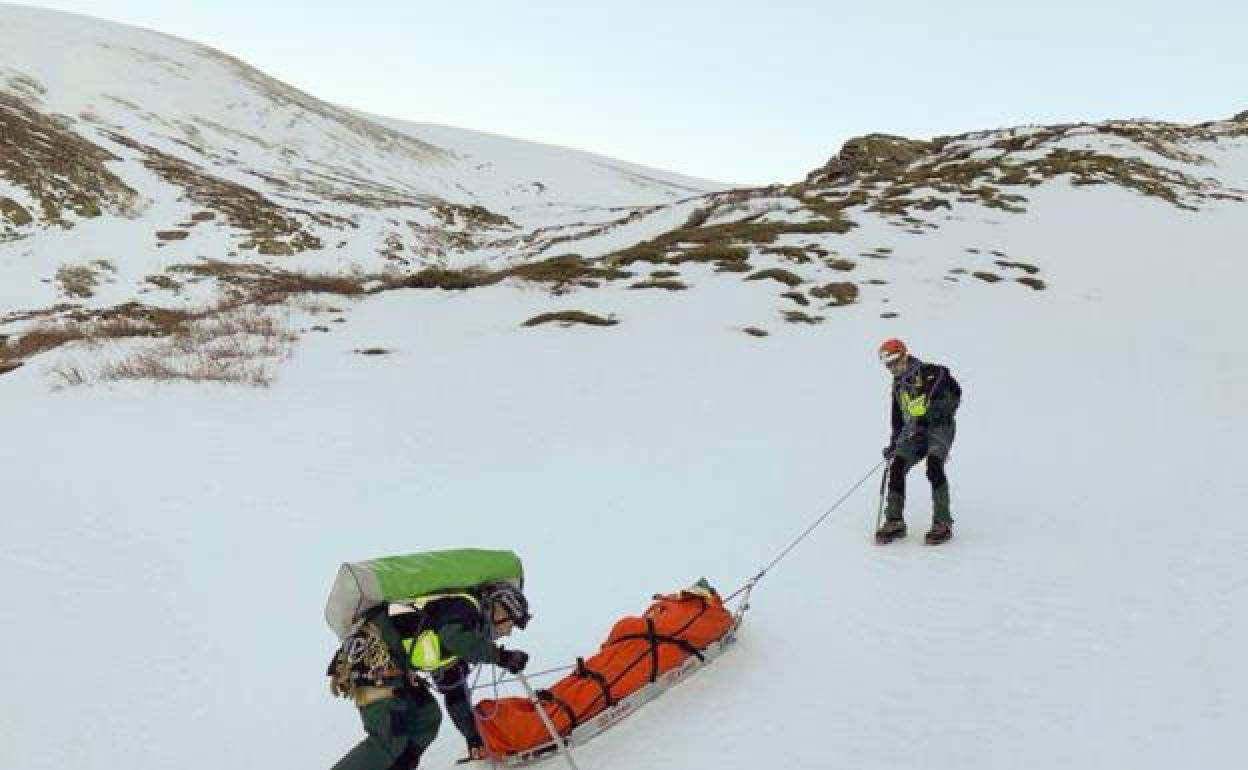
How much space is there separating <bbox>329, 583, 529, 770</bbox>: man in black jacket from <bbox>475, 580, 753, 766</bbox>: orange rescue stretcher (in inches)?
23.6

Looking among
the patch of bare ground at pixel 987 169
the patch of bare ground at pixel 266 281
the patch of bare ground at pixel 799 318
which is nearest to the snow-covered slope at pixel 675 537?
the patch of bare ground at pixel 799 318

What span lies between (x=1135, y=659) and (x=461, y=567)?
454 centimetres

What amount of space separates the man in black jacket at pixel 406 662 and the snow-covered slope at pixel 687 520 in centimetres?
113

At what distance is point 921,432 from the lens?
7.29m

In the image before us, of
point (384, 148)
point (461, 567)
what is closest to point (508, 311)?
point (461, 567)

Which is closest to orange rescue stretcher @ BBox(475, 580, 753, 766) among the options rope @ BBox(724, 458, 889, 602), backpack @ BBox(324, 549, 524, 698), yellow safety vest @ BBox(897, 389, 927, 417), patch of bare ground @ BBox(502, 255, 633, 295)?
rope @ BBox(724, 458, 889, 602)

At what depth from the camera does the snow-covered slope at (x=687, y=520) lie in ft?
15.9

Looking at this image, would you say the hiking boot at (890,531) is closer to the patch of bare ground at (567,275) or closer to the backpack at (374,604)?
the backpack at (374,604)

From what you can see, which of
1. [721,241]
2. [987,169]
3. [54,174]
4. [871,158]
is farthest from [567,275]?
[54,174]

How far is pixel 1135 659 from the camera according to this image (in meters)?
5.08

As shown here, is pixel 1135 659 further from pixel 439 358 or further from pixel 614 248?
pixel 614 248

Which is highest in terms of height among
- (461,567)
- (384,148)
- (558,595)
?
(384,148)

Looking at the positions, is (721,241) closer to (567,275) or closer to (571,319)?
(567,275)

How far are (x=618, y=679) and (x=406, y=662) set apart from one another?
60.0 inches
